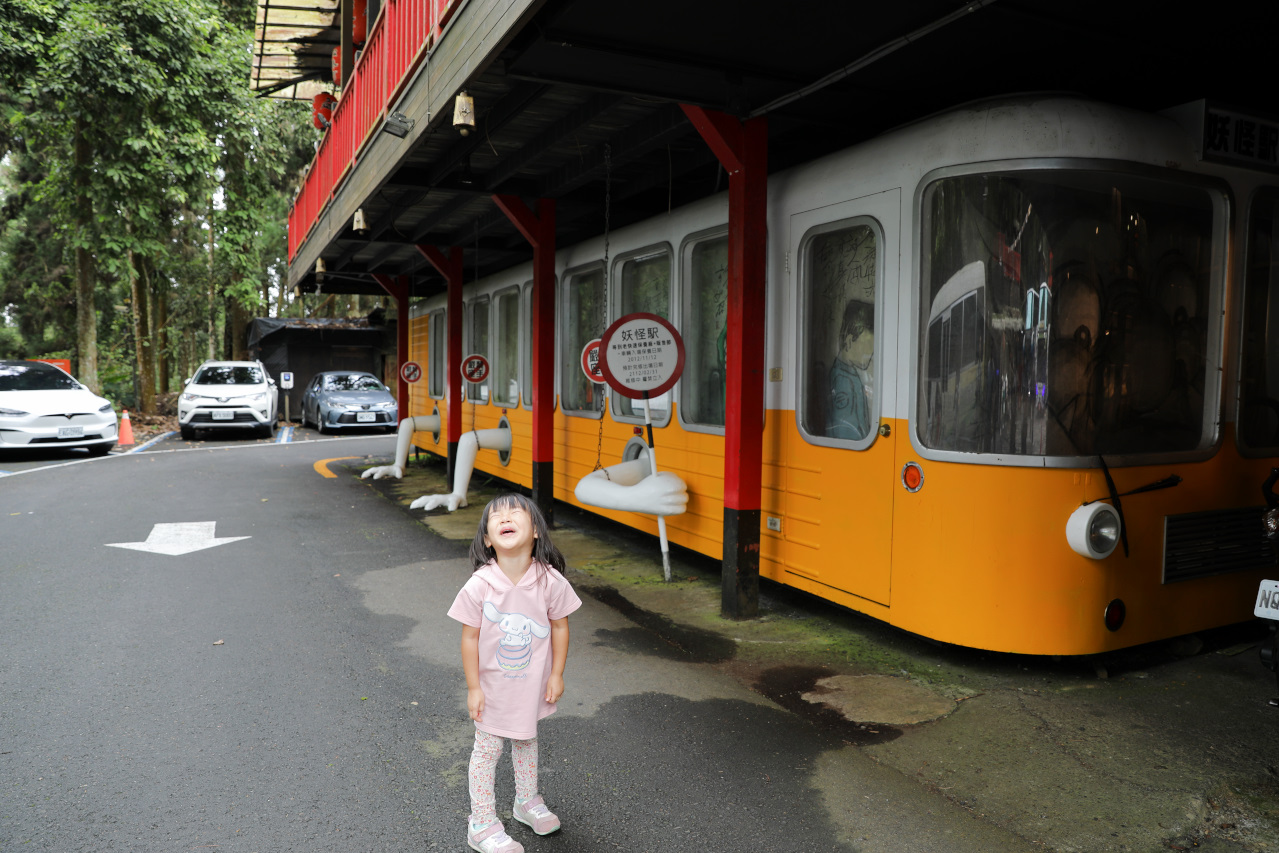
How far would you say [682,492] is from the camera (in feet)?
21.4

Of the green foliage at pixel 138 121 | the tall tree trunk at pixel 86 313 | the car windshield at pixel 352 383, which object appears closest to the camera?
the green foliage at pixel 138 121

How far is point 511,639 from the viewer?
108 inches

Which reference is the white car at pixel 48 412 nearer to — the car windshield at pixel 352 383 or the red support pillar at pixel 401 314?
the red support pillar at pixel 401 314

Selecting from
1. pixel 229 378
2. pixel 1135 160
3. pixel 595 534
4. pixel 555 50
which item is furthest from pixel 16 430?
pixel 1135 160

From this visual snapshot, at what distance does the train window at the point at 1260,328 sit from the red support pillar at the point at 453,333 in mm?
8234

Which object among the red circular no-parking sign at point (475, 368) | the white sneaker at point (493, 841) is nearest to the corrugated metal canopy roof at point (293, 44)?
the red circular no-parking sign at point (475, 368)

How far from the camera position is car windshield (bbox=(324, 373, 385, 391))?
2228 cm

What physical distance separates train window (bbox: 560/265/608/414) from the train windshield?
4150 mm

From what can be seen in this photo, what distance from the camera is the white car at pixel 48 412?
13734mm

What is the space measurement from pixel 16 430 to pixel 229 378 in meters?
5.82

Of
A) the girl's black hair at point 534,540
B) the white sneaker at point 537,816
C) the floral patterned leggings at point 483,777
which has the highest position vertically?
the girl's black hair at point 534,540

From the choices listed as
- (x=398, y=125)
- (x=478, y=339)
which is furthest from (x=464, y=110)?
(x=478, y=339)

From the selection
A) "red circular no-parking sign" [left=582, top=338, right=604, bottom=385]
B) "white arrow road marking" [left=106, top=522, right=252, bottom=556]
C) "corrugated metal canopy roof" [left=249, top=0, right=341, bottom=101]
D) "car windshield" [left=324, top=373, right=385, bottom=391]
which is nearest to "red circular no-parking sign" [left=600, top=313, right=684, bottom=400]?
"red circular no-parking sign" [left=582, top=338, right=604, bottom=385]

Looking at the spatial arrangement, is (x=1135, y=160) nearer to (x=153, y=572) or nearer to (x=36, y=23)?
(x=153, y=572)
